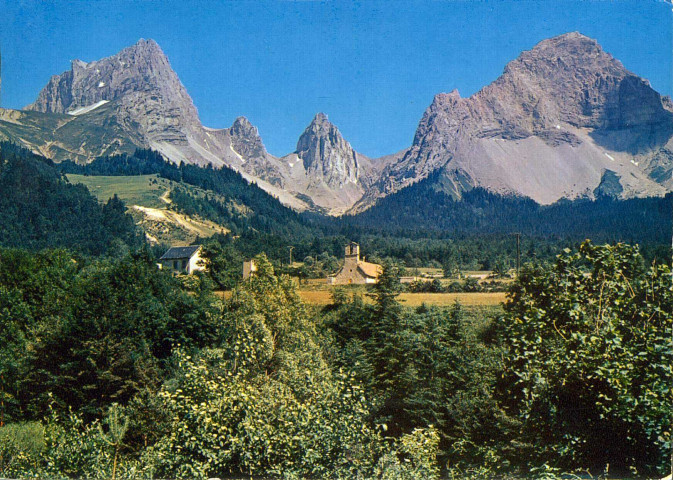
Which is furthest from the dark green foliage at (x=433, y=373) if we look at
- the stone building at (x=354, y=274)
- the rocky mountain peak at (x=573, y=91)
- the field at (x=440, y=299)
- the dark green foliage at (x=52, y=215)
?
the dark green foliage at (x=52, y=215)

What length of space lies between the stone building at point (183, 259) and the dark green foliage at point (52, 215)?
12738 millimetres

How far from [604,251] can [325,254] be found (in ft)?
214

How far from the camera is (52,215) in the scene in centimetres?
8662

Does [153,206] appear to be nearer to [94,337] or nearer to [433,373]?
[94,337]

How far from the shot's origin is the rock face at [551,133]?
1212 inches

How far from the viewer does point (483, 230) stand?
103m

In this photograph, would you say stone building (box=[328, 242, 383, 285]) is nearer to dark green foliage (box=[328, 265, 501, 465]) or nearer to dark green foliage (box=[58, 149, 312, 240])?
dark green foliage (box=[328, 265, 501, 465])

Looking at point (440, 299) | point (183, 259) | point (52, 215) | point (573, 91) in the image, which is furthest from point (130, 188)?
point (440, 299)

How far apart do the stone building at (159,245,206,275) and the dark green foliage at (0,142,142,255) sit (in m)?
12.7

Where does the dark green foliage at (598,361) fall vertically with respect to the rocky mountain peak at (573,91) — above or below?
below

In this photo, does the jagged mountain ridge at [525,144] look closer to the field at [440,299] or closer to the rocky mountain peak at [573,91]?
the rocky mountain peak at [573,91]

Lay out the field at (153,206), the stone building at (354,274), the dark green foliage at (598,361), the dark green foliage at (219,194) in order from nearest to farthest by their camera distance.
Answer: the dark green foliage at (598,361)
the stone building at (354,274)
the field at (153,206)
the dark green foliage at (219,194)

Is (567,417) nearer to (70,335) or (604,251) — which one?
(604,251)

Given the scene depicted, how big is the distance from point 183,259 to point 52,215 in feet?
110
